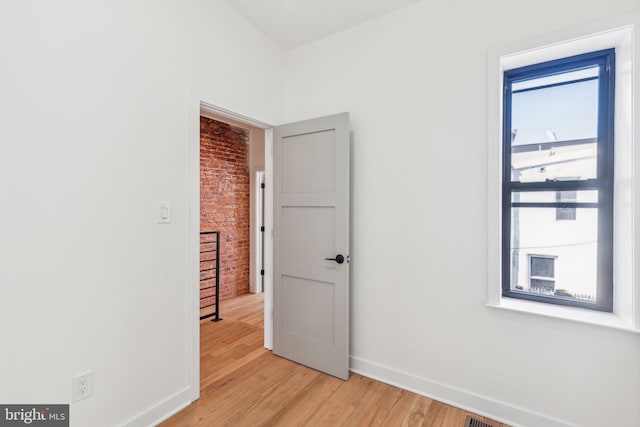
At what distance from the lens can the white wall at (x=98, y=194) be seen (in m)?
1.36

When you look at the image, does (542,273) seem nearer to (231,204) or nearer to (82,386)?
(82,386)

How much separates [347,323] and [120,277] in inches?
64.2

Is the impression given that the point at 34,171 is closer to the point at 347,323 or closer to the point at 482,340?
the point at 347,323

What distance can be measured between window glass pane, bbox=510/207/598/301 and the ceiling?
188cm

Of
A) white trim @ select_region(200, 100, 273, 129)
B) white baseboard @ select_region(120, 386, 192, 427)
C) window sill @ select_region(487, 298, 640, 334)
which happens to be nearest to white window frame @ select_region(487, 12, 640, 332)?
window sill @ select_region(487, 298, 640, 334)

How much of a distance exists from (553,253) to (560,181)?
1.62 ft

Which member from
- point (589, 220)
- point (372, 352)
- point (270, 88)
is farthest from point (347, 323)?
point (270, 88)

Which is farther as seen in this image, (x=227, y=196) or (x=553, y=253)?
(x=227, y=196)

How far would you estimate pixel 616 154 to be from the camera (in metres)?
1.79

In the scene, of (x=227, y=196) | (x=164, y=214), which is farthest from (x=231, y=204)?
(x=164, y=214)

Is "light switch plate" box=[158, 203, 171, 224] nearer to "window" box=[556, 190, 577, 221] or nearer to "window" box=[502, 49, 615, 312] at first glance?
"window" box=[502, 49, 615, 312]

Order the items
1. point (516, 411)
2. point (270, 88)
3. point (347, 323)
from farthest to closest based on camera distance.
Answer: point (270, 88)
point (347, 323)
point (516, 411)

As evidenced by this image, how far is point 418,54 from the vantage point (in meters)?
2.23

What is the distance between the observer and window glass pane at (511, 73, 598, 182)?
192 centimetres
